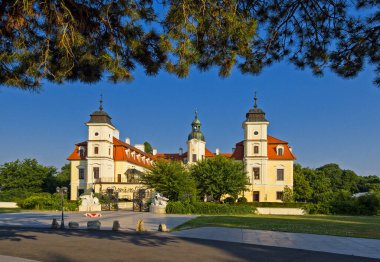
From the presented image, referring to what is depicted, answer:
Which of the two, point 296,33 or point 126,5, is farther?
point 296,33

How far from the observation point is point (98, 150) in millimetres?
50656

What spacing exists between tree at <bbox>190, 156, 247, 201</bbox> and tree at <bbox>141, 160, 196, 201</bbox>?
459cm

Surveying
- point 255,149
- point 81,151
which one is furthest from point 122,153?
point 255,149

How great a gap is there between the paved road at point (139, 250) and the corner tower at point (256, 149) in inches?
A: 1449

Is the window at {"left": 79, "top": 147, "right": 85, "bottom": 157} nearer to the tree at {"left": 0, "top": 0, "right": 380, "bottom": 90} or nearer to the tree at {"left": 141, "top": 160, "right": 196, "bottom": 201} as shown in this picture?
the tree at {"left": 141, "top": 160, "right": 196, "bottom": 201}

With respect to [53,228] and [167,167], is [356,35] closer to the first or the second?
[53,228]

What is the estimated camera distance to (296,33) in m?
8.76

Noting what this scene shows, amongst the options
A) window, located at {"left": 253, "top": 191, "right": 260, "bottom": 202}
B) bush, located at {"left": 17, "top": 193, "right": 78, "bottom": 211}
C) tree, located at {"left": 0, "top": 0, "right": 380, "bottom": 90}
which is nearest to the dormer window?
window, located at {"left": 253, "top": 191, "right": 260, "bottom": 202}

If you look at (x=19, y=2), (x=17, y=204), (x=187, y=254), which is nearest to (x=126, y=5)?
(x=19, y=2)

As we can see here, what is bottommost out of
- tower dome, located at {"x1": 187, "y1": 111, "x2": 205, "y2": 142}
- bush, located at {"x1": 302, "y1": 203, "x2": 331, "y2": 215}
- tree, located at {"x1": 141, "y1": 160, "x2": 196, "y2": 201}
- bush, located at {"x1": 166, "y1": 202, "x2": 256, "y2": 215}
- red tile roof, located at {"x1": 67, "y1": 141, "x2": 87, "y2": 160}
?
bush, located at {"x1": 302, "y1": 203, "x2": 331, "y2": 215}

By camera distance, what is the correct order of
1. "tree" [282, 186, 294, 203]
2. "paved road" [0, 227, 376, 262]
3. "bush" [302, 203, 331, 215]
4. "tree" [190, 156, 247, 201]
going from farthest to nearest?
1. "tree" [282, 186, 294, 203]
2. "tree" [190, 156, 247, 201]
3. "bush" [302, 203, 331, 215]
4. "paved road" [0, 227, 376, 262]

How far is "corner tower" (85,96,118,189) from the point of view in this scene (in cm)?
5028

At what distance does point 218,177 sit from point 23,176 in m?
29.9

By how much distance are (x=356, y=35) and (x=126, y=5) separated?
4582 mm
